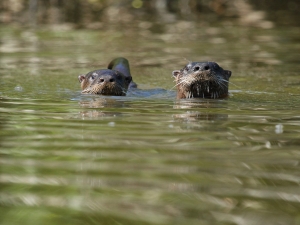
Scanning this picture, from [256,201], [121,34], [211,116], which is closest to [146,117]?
[211,116]

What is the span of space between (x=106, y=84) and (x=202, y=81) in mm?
1225

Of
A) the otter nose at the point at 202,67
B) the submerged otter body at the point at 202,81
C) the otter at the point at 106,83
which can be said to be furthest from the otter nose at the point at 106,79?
the otter nose at the point at 202,67

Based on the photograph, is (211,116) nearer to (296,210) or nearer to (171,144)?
(171,144)

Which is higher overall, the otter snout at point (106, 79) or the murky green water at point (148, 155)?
the otter snout at point (106, 79)

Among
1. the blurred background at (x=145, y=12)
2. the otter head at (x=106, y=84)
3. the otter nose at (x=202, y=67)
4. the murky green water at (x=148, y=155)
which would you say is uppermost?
the blurred background at (x=145, y=12)

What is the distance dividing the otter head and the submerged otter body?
2.55ft

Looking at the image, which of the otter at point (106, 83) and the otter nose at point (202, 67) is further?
the otter at point (106, 83)

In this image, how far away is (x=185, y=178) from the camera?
3293 mm

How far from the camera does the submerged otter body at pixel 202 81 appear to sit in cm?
747

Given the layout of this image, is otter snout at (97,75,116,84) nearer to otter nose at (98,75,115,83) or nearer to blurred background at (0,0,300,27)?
otter nose at (98,75,115,83)

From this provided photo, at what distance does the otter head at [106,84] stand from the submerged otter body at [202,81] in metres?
0.78

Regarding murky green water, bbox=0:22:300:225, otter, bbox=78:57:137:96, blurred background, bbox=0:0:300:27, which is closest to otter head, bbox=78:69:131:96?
otter, bbox=78:57:137:96

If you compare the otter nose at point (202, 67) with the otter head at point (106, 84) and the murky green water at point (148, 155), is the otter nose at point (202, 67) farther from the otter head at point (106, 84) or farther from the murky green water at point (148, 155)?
the otter head at point (106, 84)

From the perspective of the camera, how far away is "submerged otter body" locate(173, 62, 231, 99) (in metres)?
7.47
